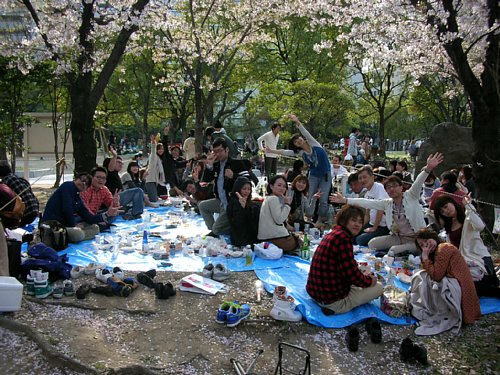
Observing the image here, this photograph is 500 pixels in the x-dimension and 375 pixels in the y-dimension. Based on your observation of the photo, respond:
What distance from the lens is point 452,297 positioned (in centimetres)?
406

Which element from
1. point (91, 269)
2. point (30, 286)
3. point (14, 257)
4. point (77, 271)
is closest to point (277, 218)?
point (91, 269)

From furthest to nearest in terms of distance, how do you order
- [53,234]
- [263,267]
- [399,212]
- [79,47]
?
[79,47] < [399,212] < [53,234] < [263,267]

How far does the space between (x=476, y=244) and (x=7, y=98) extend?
1079cm

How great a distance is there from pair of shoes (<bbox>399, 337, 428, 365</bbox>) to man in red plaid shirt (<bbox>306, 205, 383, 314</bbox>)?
0.76 metres

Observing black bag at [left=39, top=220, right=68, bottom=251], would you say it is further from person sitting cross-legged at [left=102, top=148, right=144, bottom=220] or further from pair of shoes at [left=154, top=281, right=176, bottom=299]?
person sitting cross-legged at [left=102, top=148, right=144, bottom=220]

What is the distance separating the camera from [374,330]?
3.93 meters

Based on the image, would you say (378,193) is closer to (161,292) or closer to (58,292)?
(161,292)

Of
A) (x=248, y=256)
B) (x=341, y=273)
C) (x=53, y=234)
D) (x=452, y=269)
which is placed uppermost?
(x=452, y=269)

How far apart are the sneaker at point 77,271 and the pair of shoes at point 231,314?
1973mm

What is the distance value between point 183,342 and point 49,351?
1.06 m

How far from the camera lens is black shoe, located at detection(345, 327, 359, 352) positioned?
3.76 metres

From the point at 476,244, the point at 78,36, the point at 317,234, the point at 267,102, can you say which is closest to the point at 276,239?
the point at 317,234

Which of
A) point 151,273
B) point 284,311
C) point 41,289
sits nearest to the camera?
point 284,311

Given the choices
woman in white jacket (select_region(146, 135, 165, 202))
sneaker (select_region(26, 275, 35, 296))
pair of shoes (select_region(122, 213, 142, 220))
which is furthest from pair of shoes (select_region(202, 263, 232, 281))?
woman in white jacket (select_region(146, 135, 165, 202))
